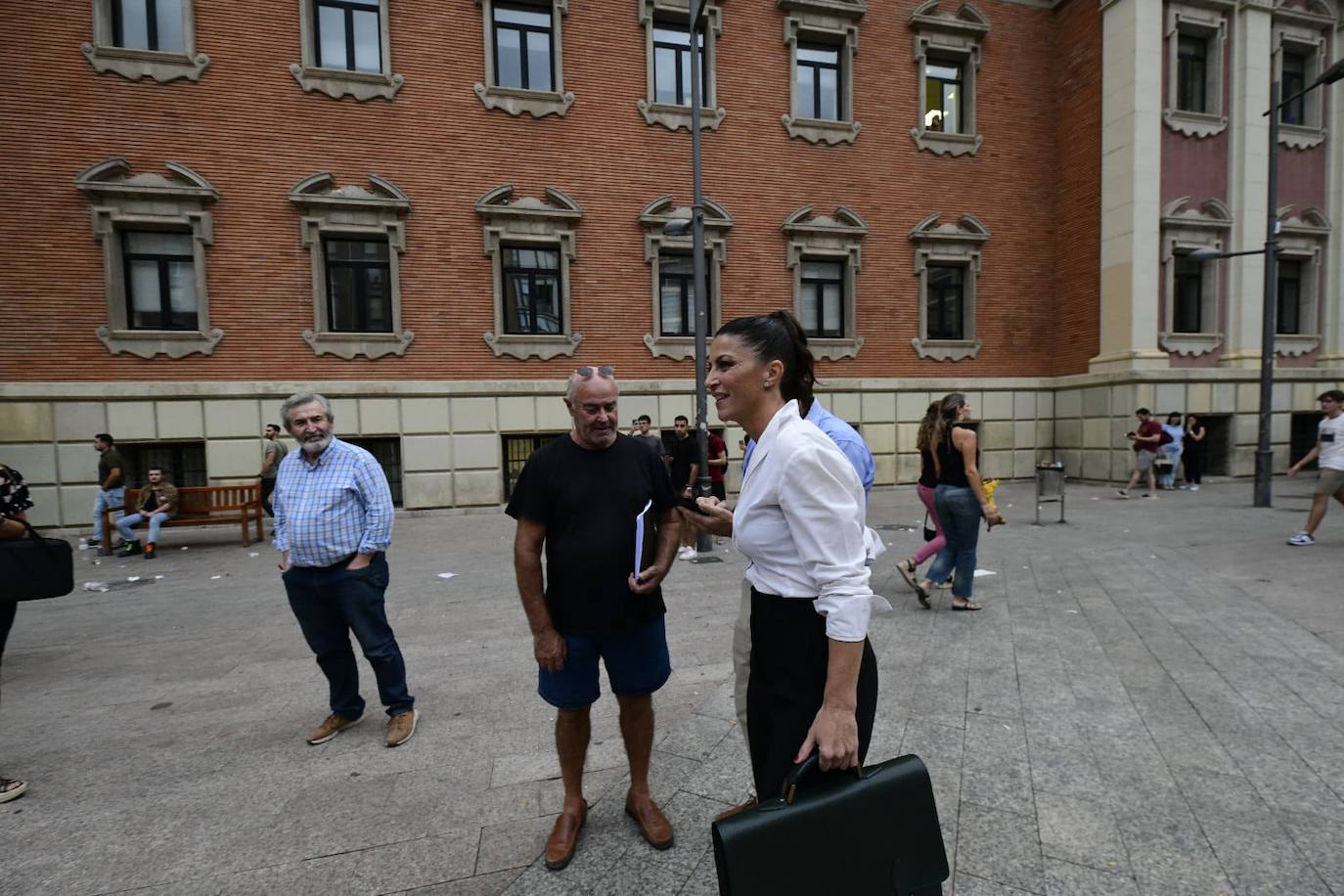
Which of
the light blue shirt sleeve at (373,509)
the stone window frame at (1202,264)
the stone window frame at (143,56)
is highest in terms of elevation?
the stone window frame at (143,56)

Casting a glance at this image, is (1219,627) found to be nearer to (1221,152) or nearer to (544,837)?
(544,837)

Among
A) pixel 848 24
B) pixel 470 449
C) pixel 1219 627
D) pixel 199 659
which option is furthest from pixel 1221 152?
pixel 199 659

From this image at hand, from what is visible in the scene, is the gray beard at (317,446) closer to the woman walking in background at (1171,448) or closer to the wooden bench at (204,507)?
the wooden bench at (204,507)

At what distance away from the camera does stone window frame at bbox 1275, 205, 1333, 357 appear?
16656 millimetres

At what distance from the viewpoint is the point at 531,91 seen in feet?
44.5

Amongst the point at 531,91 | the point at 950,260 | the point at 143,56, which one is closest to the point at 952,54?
the point at 950,260

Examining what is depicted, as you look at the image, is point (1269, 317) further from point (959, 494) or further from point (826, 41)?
point (959, 494)

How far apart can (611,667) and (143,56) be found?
15.2 metres

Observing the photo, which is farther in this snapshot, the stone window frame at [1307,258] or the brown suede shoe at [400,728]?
the stone window frame at [1307,258]

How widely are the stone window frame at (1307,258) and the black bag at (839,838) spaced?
21120 mm

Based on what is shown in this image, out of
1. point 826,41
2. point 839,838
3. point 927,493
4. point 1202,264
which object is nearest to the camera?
point 839,838

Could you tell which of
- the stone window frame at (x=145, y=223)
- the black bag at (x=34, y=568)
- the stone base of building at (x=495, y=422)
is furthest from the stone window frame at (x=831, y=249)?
the black bag at (x=34, y=568)

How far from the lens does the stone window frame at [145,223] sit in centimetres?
1174

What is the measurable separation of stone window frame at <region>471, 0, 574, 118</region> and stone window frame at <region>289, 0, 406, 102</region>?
5.44 ft
